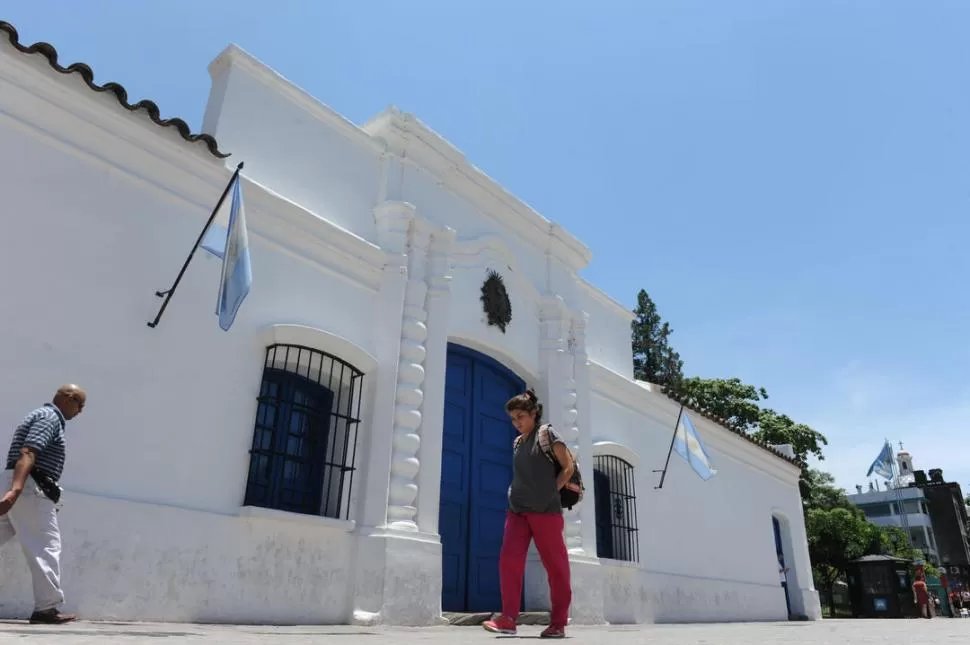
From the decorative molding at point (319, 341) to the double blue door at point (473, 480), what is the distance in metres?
1.40

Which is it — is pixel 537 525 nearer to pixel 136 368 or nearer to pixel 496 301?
pixel 136 368

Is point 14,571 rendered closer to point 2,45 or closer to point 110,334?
point 110,334

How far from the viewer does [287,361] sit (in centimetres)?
604

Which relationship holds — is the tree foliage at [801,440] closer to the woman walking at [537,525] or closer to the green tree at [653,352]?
the green tree at [653,352]

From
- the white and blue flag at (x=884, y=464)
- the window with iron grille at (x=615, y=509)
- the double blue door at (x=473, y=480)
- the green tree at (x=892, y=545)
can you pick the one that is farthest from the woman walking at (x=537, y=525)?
the white and blue flag at (x=884, y=464)

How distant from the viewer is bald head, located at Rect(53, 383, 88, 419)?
13.4 feet

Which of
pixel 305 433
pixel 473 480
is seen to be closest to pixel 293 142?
pixel 305 433

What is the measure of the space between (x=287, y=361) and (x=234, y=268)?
128cm

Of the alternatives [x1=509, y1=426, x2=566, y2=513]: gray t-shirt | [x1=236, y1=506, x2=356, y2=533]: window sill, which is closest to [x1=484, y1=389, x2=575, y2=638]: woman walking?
[x1=509, y1=426, x2=566, y2=513]: gray t-shirt

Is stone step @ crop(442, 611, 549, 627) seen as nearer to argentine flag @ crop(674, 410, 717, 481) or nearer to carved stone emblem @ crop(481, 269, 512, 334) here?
carved stone emblem @ crop(481, 269, 512, 334)

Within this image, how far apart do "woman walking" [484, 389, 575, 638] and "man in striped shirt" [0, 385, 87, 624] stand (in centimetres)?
254

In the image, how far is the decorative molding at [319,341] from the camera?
5.82 m

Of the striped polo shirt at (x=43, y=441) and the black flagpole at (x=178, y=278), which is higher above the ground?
the black flagpole at (x=178, y=278)

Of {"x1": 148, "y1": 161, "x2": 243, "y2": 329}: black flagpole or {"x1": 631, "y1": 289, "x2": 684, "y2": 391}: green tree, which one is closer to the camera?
{"x1": 148, "y1": 161, "x2": 243, "y2": 329}: black flagpole
